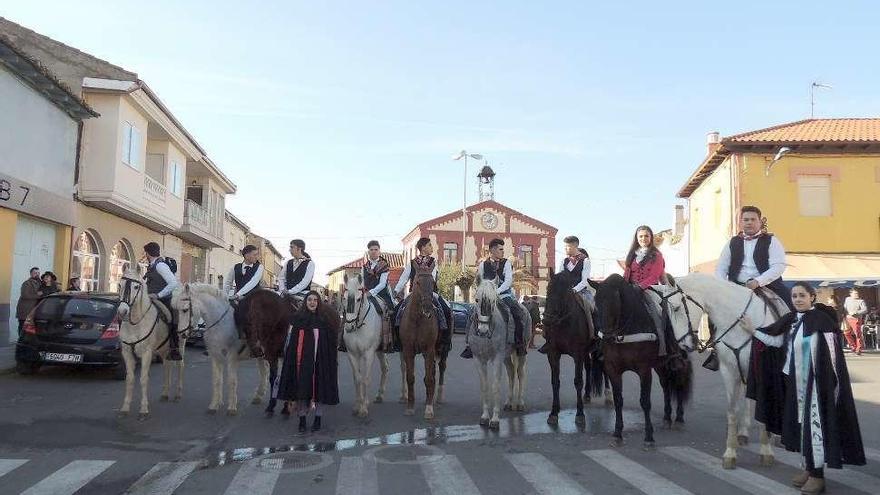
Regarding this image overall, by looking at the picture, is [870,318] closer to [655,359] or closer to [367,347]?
[655,359]

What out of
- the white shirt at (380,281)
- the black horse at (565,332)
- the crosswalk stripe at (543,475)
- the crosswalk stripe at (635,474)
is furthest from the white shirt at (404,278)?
the crosswalk stripe at (635,474)

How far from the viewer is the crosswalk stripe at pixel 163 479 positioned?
5.56 meters

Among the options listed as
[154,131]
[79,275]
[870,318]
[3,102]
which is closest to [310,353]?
[3,102]

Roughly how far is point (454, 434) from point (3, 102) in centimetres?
1487

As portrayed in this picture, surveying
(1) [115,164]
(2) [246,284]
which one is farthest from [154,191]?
(2) [246,284]

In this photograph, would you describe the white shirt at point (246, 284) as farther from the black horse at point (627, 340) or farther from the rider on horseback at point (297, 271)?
the black horse at point (627, 340)

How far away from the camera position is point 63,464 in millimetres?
6340

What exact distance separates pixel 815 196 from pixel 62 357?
2555cm

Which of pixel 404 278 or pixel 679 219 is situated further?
pixel 679 219

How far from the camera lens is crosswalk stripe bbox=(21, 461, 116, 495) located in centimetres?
547

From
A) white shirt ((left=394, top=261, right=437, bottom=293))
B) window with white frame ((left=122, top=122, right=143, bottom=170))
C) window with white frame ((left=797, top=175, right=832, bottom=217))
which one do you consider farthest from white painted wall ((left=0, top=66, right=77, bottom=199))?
window with white frame ((left=797, top=175, right=832, bottom=217))

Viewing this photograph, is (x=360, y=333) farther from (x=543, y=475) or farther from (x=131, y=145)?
(x=131, y=145)

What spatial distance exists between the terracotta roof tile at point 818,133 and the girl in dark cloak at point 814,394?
2165 centimetres

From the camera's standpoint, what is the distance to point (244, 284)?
33.6 feet
